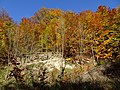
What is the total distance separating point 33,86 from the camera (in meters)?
5.45

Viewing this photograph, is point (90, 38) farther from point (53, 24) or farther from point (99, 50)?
point (53, 24)

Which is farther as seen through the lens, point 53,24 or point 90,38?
point 53,24

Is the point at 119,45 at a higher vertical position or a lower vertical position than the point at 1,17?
lower

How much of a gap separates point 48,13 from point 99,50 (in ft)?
89.5

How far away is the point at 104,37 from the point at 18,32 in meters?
14.8

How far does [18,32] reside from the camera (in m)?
47.3

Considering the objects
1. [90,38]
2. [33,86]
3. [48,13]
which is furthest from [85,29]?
[33,86]

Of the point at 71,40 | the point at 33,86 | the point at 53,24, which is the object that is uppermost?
the point at 53,24

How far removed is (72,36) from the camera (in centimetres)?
4912

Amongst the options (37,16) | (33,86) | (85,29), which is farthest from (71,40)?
(33,86)

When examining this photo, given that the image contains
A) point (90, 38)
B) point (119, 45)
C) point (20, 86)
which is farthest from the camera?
point (90, 38)

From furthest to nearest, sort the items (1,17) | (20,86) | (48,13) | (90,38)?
(48,13) → (1,17) → (90,38) → (20,86)

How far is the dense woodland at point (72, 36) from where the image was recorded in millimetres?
42156

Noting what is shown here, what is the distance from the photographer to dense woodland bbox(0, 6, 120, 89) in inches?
1660
